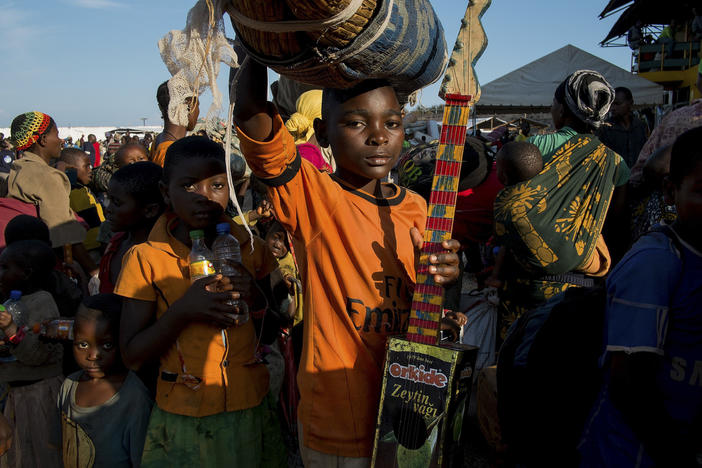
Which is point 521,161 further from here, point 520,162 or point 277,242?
point 277,242

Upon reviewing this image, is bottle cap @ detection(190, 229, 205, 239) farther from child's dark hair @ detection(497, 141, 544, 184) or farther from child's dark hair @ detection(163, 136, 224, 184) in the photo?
child's dark hair @ detection(497, 141, 544, 184)

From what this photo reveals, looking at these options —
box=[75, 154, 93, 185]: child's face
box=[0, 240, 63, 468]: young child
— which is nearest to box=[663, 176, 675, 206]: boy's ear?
box=[0, 240, 63, 468]: young child

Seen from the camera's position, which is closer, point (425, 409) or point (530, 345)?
Result: point (425, 409)

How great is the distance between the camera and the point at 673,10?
65.9ft

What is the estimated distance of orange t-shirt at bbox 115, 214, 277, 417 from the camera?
6.29ft

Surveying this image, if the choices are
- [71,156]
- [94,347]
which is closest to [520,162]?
[94,347]

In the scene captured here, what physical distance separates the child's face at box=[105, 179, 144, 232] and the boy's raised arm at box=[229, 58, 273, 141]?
4.46 ft

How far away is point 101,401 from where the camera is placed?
A: 2.19 metres

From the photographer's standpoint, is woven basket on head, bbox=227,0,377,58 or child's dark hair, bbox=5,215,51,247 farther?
child's dark hair, bbox=5,215,51,247

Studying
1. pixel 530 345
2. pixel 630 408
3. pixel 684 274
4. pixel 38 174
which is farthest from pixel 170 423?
pixel 38 174

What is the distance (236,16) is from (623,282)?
1.40 m

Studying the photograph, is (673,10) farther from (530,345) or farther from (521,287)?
(530,345)

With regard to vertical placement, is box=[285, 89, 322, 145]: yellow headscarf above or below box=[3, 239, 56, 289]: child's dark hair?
above

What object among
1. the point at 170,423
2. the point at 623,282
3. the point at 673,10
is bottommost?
the point at 170,423
